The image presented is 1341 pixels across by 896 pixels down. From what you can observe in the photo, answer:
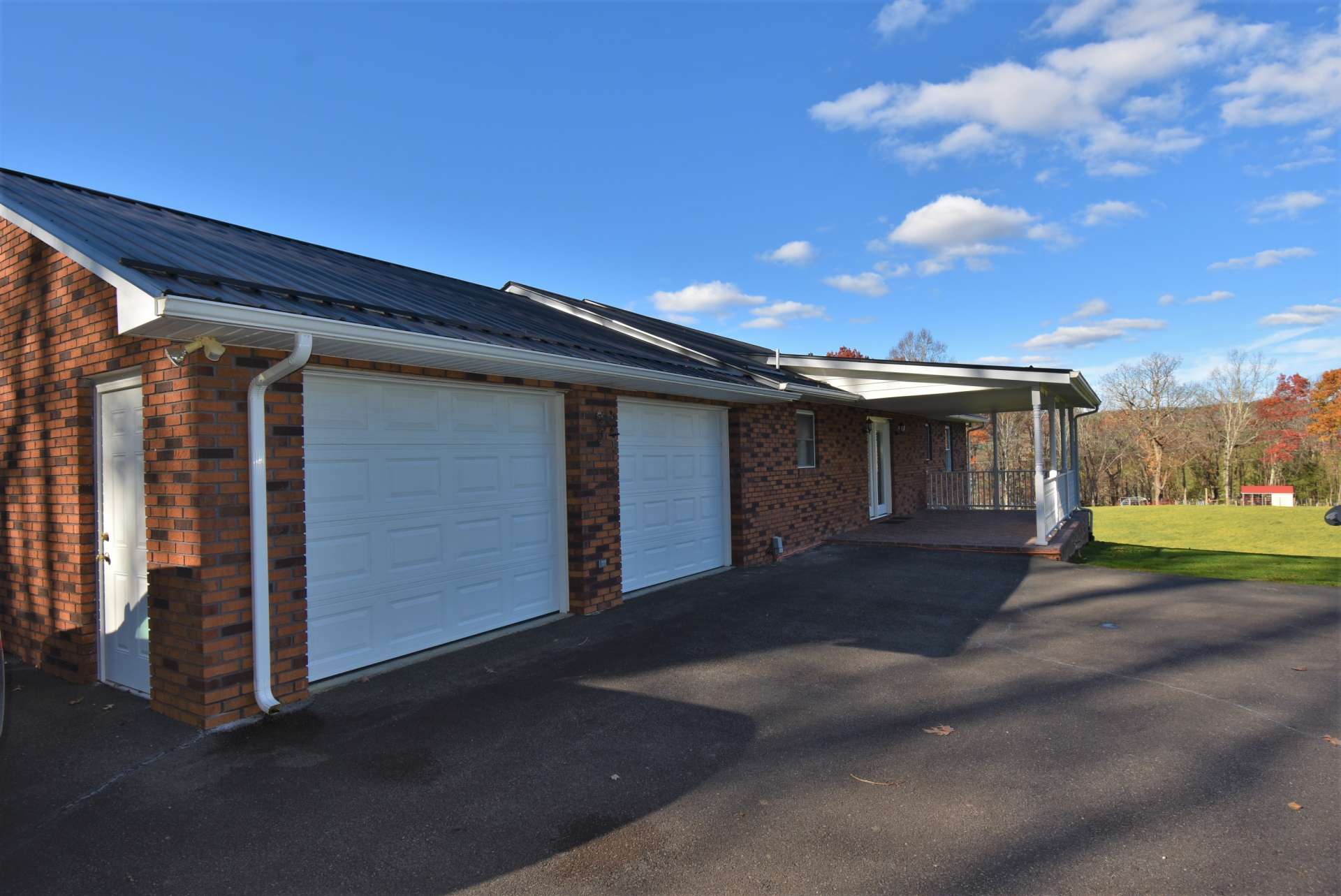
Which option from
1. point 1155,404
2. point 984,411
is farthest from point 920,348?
point 984,411

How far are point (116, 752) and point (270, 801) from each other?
4.70 ft

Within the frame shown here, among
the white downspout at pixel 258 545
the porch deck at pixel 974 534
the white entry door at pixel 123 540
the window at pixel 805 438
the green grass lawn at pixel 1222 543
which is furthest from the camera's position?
the window at pixel 805 438

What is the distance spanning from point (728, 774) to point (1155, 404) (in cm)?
4332

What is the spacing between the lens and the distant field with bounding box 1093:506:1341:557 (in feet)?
56.5

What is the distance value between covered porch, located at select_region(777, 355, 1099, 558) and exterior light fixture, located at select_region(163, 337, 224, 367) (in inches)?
376

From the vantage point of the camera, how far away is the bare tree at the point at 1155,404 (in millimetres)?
36812

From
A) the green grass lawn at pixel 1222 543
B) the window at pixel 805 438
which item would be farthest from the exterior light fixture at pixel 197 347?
the green grass lawn at pixel 1222 543

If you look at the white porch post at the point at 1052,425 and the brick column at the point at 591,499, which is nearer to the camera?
the brick column at the point at 591,499

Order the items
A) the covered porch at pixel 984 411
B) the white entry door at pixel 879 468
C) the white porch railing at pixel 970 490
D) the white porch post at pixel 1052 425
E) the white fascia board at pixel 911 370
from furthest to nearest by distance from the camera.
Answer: the white porch railing at pixel 970 490, the white entry door at pixel 879 468, the white porch post at pixel 1052 425, the covered porch at pixel 984 411, the white fascia board at pixel 911 370

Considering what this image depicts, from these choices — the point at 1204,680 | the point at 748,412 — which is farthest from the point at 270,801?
the point at 748,412

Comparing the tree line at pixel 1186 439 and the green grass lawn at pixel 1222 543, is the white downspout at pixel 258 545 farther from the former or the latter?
the tree line at pixel 1186 439

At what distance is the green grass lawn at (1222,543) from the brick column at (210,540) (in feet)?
38.5

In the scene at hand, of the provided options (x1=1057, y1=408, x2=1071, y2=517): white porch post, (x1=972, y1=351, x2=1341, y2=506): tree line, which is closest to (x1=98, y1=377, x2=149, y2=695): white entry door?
(x1=1057, y1=408, x2=1071, y2=517): white porch post

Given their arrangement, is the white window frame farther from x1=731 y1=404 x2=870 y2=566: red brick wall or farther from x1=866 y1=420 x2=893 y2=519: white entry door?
x1=866 y1=420 x2=893 y2=519: white entry door
